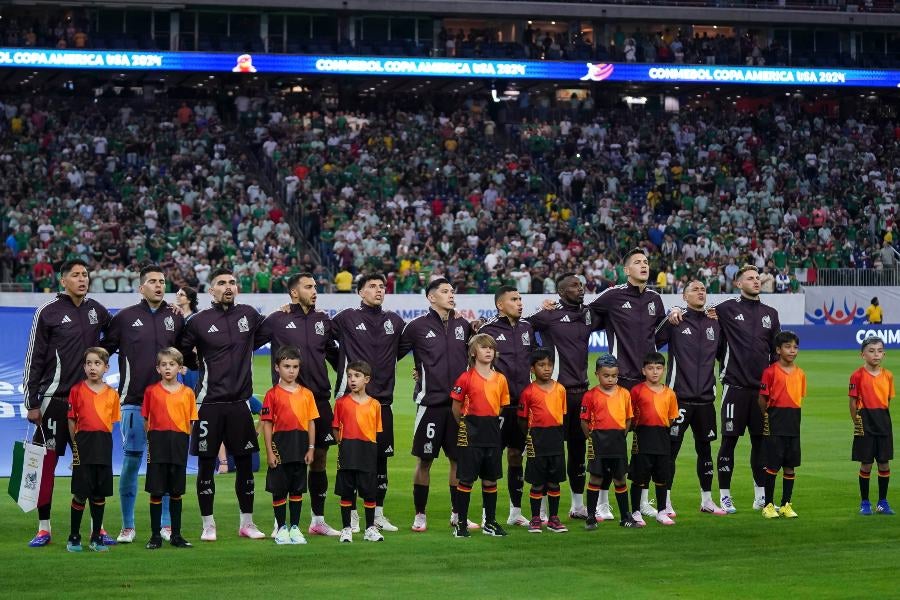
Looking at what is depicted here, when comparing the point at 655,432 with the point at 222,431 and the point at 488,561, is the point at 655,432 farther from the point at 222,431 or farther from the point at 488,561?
the point at 222,431

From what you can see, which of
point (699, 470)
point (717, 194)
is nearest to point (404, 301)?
point (717, 194)

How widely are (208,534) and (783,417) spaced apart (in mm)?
6013

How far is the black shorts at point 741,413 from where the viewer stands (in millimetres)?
14547

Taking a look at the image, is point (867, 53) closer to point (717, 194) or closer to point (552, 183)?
point (717, 194)

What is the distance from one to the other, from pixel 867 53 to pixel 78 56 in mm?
33034

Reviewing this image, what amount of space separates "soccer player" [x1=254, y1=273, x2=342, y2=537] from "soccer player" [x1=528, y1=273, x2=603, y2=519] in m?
2.33

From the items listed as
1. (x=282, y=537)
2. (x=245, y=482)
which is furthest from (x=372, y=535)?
(x=245, y=482)

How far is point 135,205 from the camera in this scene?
42.4 meters

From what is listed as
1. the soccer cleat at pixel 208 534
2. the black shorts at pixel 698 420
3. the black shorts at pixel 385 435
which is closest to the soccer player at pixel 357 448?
the black shorts at pixel 385 435

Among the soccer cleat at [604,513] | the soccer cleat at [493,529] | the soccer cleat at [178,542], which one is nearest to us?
the soccer cleat at [178,542]

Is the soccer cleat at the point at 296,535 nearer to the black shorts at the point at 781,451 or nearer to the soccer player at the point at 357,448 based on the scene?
the soccer player at the point at 357,448

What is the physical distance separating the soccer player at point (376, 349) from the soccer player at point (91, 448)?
2250mm

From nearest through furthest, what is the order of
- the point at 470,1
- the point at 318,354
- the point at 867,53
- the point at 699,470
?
the point at 318,354
the point at 699,470
the point at 470,1
the point at 867,53

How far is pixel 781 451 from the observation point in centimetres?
1426
